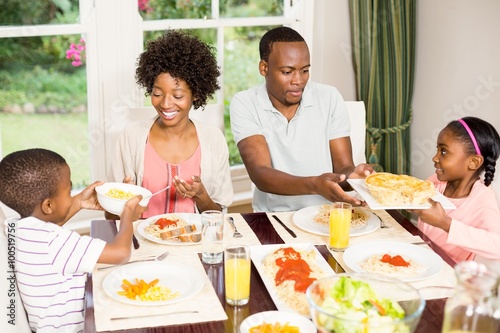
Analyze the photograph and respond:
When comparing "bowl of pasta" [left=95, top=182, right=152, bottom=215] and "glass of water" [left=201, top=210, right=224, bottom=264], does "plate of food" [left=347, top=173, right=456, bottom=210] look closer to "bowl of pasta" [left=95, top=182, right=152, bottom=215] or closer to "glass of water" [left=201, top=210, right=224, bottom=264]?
"glass of water" [left=201, top=210, right=224, bottom=264]

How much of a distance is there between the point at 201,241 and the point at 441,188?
35.3 inches

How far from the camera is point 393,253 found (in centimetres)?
186

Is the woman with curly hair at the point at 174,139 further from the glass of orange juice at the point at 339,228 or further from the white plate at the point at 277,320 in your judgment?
the white plate at the point at 277,320

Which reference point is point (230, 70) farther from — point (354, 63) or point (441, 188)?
point (441, 188)

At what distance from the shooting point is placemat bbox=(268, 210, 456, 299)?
1.64 meters

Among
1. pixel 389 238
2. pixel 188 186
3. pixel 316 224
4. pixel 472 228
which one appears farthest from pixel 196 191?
pixel 472 228

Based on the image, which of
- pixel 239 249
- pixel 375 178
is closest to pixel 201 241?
A: pixel 239 249

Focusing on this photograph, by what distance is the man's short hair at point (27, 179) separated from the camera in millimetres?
1669

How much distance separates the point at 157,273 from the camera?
1.71 meters

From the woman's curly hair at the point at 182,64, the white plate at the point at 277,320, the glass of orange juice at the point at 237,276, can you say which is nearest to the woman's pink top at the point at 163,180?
the woman's curly hair at the point at 182,64

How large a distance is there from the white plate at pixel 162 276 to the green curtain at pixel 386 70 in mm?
2205

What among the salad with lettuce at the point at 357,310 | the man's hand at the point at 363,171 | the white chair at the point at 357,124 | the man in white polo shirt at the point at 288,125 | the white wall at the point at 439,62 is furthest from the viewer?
the white wall at the point at 439,62

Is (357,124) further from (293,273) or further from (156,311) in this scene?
(156,311)

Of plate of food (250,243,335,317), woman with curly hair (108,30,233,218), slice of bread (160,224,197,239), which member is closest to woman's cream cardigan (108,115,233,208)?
woman with curly hair (108,30,233,218)
